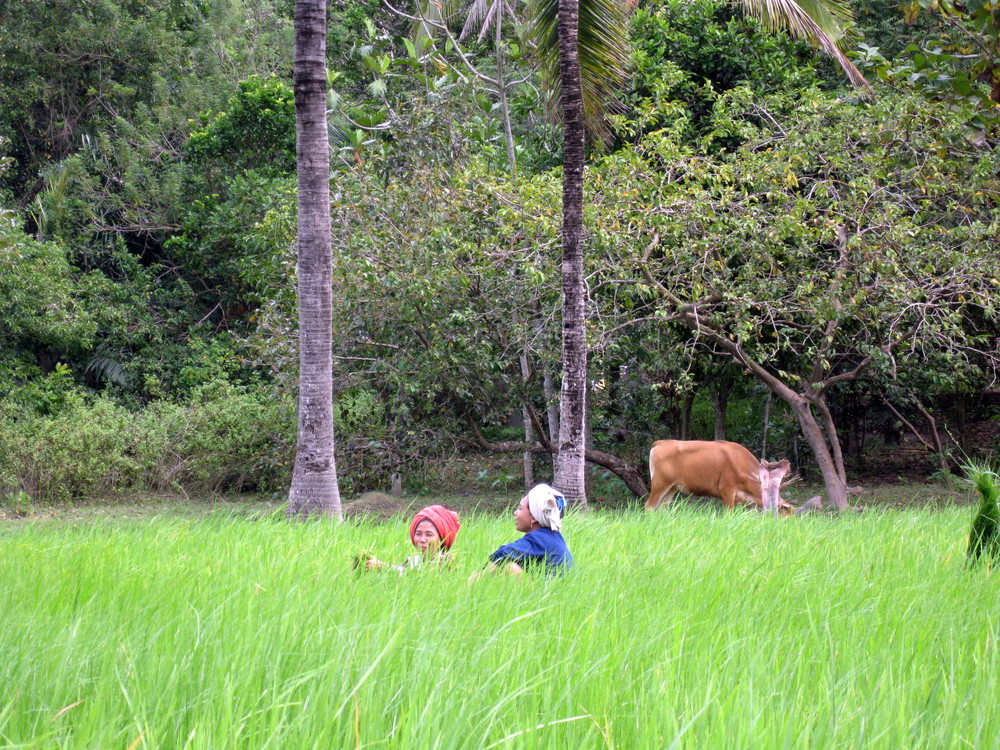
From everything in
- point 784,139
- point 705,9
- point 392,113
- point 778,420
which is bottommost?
point 778,420

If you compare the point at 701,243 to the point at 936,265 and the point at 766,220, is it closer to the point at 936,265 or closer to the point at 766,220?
the point at 766,220

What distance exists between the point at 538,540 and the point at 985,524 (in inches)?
98.0

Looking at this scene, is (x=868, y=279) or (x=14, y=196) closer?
(x=868, y=279)

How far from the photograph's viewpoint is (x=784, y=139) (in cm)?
1155

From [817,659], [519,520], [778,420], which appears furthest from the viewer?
[778,420]

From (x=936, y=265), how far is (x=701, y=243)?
2752 mm

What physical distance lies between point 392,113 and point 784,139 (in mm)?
5525

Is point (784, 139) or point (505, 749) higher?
point (784, 139)

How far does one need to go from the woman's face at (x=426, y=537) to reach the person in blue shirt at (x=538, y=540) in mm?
389

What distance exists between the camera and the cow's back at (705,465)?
1054cm

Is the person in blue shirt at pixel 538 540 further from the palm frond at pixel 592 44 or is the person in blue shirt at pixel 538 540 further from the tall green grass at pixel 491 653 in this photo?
the palm frond at pixel 592 44

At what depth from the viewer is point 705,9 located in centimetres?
1415

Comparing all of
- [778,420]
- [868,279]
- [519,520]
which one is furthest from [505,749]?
[778,420]

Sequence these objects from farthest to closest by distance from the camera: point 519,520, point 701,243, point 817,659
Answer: point 701,243 → point 519,520 → point 817,659
